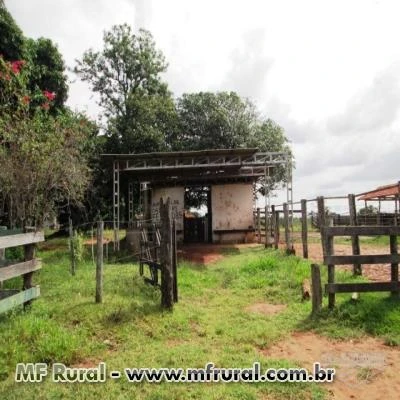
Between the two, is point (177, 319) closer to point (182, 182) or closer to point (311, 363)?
point (311, 363)

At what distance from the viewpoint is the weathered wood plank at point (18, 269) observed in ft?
18.1

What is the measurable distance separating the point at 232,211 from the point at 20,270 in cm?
1395

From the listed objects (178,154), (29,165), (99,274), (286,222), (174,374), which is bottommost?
(174,374)

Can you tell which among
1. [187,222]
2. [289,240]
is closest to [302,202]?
[289,240]

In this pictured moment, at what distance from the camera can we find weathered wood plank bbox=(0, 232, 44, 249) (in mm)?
5558

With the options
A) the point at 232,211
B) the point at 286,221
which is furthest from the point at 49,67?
the point at 286,221

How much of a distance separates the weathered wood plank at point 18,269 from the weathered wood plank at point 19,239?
0.99ft

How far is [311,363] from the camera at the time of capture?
457 cm

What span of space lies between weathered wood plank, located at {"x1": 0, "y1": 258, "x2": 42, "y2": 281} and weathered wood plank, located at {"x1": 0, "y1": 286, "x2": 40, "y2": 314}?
11.7 inches

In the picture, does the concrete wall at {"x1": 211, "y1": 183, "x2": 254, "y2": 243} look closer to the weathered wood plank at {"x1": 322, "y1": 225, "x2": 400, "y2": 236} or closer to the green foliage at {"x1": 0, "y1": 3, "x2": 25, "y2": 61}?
the green foliage at {"x1": 0, "y1": 3, "x2": 25, "y2": 61}

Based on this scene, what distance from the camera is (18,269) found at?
233 inches

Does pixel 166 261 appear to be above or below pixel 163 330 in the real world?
above

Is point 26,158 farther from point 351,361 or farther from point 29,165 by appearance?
point 351,361

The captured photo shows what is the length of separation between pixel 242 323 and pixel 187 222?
15079mm
